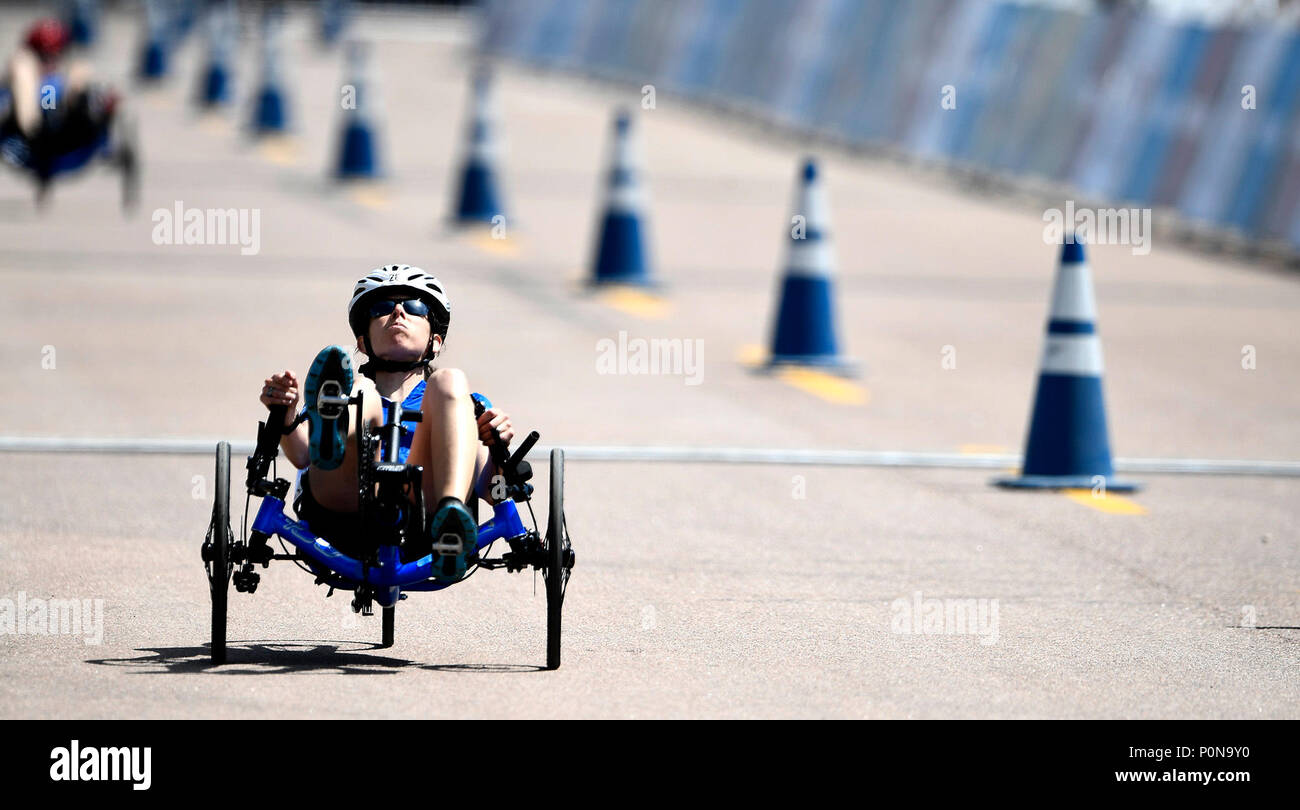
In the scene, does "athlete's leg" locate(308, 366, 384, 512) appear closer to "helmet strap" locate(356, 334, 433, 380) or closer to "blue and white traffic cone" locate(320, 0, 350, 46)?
"helmet strap" locate(356, 334, 433, 380)

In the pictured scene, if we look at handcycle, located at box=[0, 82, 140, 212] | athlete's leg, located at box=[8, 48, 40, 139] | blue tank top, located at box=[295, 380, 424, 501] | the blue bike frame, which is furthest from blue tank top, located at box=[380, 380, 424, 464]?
handcycle, located at box=[0, 82, 140, 212]

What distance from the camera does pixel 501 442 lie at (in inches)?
259

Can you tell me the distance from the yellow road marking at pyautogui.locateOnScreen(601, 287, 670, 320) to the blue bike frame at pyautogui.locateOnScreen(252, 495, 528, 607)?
317 inches

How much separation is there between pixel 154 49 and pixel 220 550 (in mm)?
29360

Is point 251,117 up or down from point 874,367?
up

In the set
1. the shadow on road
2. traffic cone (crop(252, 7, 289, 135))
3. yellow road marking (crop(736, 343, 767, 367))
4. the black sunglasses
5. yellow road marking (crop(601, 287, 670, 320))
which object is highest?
traffic cone (crop(252, 7, 289, 135))

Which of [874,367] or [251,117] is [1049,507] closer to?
[874,367]

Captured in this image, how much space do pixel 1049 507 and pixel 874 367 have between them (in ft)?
12.3

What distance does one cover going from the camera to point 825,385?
41.0ft

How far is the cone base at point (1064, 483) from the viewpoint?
9.76 metres

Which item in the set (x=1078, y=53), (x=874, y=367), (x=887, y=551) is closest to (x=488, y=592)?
(x=887, y=551)

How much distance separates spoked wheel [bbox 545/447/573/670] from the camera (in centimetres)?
641

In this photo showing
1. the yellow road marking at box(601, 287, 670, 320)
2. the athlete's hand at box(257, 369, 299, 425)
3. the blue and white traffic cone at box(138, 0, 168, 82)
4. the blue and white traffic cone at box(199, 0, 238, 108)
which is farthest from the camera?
the blue and white traffic cone at box(138, 0, 168, 82)

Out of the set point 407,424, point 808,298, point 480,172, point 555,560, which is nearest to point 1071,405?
point 808,298
